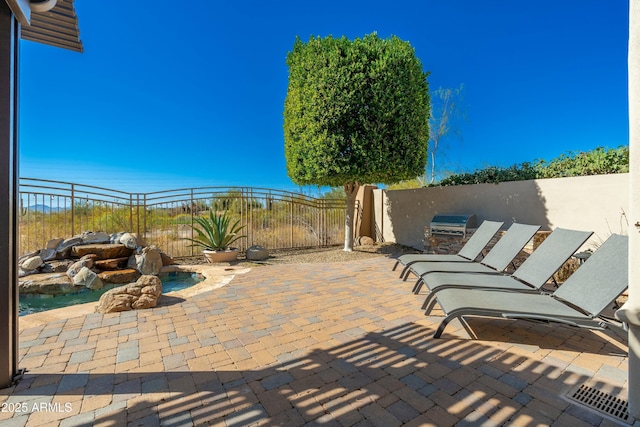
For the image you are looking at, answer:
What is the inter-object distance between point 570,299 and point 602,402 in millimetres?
1285

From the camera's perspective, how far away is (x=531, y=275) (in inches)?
159

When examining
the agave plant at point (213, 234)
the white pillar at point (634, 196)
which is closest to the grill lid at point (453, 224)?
the agave plant at point (213, 234)

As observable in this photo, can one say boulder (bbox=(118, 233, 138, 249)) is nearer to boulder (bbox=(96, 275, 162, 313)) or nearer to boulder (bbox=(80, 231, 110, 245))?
boulder (bbox=(80, 231, 110, 245))

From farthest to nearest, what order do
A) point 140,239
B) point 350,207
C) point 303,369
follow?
1. point 350,207
2. point 140,239
3. point 303,369

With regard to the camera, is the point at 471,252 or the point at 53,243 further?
the point at 53,243

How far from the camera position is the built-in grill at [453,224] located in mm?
7629

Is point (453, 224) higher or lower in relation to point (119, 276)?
higher

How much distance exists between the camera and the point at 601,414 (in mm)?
1965

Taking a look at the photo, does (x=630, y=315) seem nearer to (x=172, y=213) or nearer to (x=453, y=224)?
(x=453, y=224)

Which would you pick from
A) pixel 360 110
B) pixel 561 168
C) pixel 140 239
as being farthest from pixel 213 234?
pixel 561 168

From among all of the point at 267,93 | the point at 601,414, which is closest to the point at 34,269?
the point at 601,414

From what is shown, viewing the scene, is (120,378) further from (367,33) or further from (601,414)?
(367,33)

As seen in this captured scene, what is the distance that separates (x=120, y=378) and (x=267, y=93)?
1882cm

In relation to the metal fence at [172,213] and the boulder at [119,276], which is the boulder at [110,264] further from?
the metal fence at [172,213]
